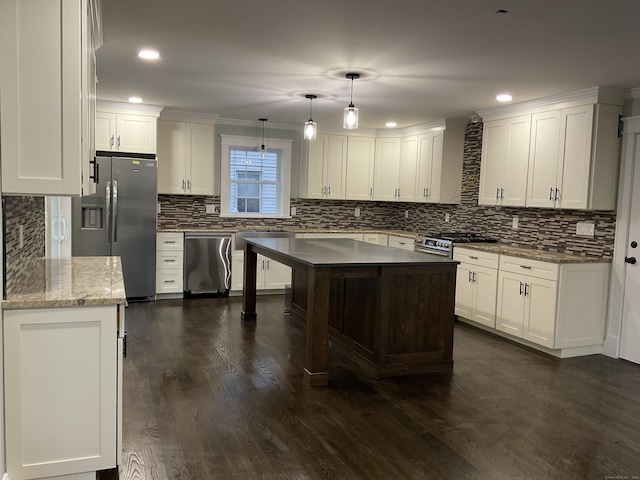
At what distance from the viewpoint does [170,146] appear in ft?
21.8

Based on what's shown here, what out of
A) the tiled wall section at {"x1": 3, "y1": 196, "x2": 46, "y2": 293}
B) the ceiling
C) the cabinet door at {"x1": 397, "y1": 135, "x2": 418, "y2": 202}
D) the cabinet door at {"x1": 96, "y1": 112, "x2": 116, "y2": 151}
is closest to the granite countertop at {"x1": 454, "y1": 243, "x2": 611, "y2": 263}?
the ceiling

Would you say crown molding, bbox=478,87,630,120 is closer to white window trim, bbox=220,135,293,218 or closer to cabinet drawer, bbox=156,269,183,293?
white window trim, bbox=220,135,293,218

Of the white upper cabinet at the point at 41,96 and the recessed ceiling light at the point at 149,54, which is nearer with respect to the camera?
the white upper cabinet at the point at 41,96

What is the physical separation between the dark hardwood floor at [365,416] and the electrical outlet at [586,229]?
1.12 metres

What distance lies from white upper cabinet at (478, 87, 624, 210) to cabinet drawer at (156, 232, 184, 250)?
366 cm

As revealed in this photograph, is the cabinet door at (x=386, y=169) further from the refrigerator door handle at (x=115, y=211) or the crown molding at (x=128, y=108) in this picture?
the refrigerator door handle at (x=115, y=211)

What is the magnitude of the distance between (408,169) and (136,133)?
3.54 meters

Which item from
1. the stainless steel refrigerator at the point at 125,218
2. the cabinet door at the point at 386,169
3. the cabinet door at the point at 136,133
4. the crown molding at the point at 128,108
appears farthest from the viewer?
the cabinet door at the point at 386,169

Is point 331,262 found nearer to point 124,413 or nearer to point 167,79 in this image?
point 124,413

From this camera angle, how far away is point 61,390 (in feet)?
7.28

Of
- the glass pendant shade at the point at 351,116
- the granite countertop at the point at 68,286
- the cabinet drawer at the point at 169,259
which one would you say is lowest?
the cabinet drawer at the point at 169,259

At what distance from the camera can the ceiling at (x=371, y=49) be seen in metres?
2.85

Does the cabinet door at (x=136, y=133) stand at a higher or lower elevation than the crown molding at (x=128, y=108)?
lower

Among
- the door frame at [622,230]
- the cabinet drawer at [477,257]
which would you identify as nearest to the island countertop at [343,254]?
the cabinet drawer at [477,257]
